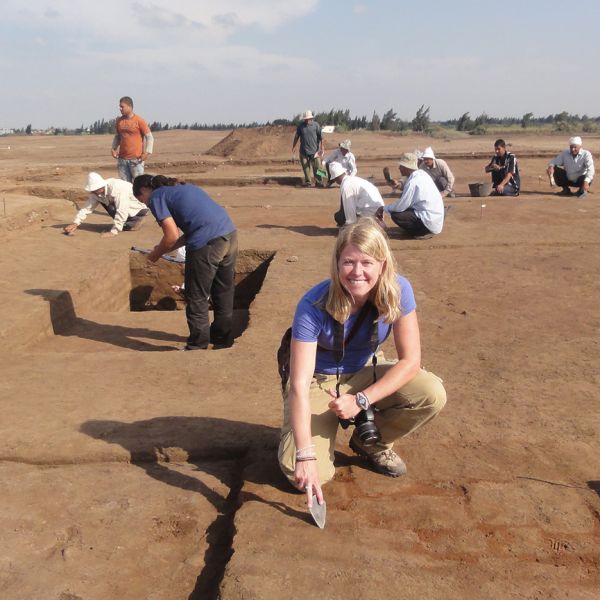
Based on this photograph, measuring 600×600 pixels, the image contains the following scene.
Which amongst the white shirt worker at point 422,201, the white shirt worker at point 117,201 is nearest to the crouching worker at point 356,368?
the white shirt worker at point 422,201

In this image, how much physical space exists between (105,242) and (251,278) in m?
1.84

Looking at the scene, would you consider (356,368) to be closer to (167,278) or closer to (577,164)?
(167,278)

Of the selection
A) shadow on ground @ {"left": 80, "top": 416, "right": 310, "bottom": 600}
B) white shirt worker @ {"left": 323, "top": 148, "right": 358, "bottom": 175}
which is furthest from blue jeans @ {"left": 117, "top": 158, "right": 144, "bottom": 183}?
shadow on ground @ {"left": 80, "top": 416, "right": 310, "bottom": 600}

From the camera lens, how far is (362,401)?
277 cm

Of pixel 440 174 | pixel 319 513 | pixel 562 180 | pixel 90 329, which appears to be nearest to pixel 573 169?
pixel 562 180

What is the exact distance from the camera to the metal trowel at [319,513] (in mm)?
2660

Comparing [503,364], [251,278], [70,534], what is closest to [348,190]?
[251,278]

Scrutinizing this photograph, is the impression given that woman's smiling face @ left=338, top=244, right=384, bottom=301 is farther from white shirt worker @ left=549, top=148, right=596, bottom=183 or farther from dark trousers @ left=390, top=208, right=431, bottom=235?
white shirt worker @ left=549, top=148, right=596, bottom=183

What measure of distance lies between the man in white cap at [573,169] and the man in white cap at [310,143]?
14.8 ft

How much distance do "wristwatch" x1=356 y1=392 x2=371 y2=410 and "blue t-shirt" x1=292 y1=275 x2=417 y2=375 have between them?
0.80 ft

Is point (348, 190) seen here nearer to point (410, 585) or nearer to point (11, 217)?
point (11, 217)

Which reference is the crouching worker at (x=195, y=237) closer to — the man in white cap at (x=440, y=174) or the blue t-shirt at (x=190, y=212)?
the blue t-shirt at (x=190, y=212)

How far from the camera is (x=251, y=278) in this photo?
8039 mm

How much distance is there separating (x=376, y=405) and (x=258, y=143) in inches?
791
